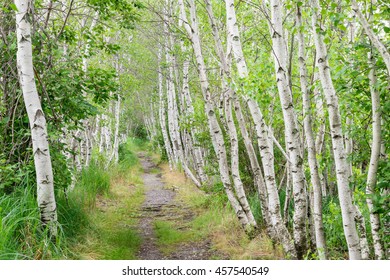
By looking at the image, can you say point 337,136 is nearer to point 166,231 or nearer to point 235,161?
point 235,161

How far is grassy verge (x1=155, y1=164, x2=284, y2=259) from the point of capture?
20.4ft

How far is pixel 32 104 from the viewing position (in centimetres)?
455

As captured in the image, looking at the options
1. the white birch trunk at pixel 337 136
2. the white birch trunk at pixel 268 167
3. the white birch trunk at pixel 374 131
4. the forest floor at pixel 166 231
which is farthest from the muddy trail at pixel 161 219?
the white birch trunk at pixel 374 131

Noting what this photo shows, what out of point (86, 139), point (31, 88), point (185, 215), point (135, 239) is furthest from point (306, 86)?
point (86, 139)

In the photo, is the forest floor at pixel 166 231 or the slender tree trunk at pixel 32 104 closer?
the slender tree trunk at pixel 32 104

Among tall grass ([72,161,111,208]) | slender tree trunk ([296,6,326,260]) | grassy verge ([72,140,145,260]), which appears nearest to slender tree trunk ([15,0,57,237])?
grassy verge ([72,140,145,260])

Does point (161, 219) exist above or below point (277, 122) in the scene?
below

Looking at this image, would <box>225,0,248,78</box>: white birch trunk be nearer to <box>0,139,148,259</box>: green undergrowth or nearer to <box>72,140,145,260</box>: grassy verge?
<box>0,139,148,259</box>: green undergrowth

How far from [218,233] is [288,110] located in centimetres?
371

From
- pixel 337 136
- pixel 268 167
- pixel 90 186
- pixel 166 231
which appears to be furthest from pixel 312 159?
pixel 90 186

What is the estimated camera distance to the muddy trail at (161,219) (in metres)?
6.46

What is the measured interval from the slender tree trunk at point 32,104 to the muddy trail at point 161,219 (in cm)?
237

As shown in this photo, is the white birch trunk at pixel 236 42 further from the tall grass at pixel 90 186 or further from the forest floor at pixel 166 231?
the tall grass at pixel 90 186

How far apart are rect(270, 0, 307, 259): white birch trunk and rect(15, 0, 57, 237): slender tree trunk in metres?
3.10
